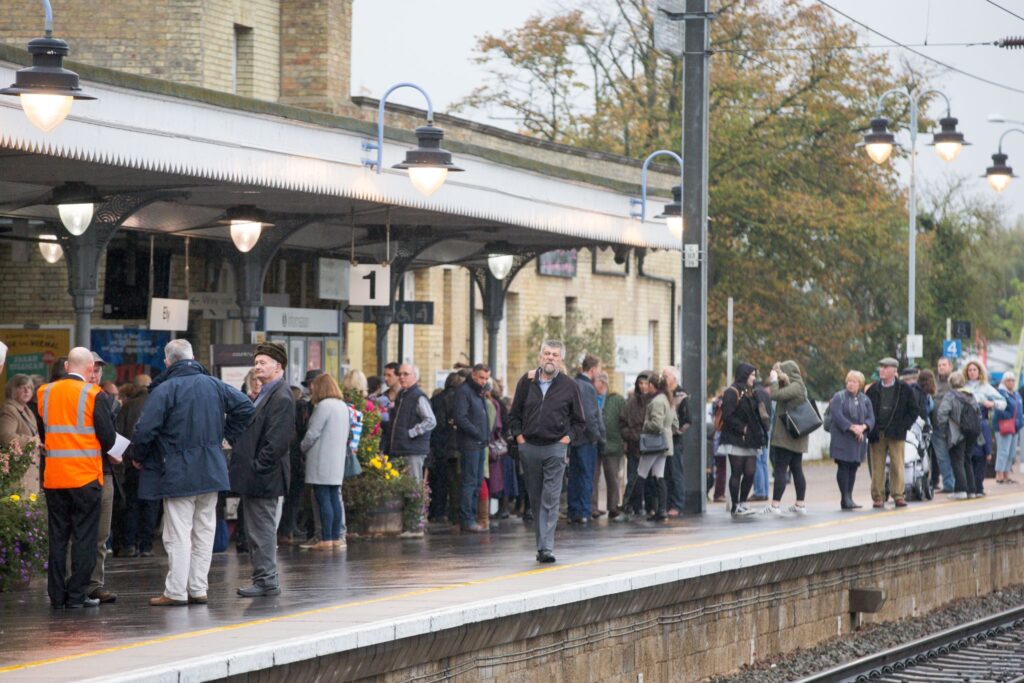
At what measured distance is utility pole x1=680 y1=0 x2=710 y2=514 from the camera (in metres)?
20.6

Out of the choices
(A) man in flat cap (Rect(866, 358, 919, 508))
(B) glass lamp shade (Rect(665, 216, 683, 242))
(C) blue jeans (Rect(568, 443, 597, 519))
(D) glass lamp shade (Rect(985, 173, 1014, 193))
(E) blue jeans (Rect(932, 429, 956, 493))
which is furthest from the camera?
(D) glass lamp shade (Rect(985, 173, 1014, 193))

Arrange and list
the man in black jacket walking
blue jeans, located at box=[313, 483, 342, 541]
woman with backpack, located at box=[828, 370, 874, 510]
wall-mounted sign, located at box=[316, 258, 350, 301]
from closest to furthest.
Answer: the man in black jacket walking
blue jeans, located at box=[313, 483, 342, 541]
woman with backpack, located at box=[828, 370, 874, 510]
wall-mounted sign, located at box=[316, 258, 350, 301]

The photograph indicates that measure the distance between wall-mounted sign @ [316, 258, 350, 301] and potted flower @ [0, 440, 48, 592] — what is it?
11.1m

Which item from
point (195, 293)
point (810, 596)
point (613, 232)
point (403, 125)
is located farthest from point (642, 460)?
point (403, 125)

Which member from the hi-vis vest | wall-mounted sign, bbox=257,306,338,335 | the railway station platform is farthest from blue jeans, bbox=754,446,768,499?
the hi-vis vest

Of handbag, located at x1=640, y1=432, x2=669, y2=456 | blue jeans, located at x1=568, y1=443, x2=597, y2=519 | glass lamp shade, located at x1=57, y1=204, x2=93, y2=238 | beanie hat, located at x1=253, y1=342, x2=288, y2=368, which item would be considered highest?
glass lamp shade, located at x1=57, y1=204, x2=93, y2=238

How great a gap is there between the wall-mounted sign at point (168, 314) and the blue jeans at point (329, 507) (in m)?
3.58

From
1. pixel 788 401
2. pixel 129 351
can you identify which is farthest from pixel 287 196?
pixel 129 351

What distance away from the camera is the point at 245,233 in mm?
19422

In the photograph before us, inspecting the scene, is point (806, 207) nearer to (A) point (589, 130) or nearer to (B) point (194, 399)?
(A) point (589, 130)

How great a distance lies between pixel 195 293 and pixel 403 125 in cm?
872

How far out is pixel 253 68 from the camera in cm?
3303

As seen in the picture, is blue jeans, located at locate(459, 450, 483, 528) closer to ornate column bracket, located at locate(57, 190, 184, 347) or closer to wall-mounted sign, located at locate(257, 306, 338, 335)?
ornate column bracket, located at locate(57, 190, 184, 347)

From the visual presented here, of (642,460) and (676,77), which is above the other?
(676,77)
